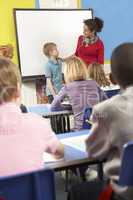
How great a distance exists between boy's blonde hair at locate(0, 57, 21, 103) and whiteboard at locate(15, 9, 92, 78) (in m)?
4.06

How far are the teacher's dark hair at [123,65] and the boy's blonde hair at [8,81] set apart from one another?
17.7 inches

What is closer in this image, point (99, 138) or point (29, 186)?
point (29, 186)

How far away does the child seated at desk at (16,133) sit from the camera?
168 centimetres

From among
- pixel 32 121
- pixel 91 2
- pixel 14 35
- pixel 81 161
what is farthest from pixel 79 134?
pixel 91 2

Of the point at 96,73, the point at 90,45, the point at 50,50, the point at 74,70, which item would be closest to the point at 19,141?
the point at 74,70

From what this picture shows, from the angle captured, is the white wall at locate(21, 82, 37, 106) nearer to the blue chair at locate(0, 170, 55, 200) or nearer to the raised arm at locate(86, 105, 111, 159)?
the raised arm at locate(86, 105, 111, 159)

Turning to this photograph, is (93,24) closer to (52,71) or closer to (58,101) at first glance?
(52,71)

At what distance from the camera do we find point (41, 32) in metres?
6.01

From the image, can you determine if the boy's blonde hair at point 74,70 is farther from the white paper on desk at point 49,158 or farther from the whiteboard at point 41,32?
the whiteboard at point 41,32

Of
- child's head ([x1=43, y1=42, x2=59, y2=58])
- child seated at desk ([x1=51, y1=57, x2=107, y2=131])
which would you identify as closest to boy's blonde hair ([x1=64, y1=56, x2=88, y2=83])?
child seated at desk ([x1=51, y1=57, x2=107, y2=131])

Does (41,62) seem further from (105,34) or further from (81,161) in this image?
(81,161)

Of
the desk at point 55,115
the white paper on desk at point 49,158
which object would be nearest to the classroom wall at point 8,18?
the desk at point 55,115

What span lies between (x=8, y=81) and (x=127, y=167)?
25.9 inches

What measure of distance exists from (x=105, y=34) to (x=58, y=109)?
306 centimetres
